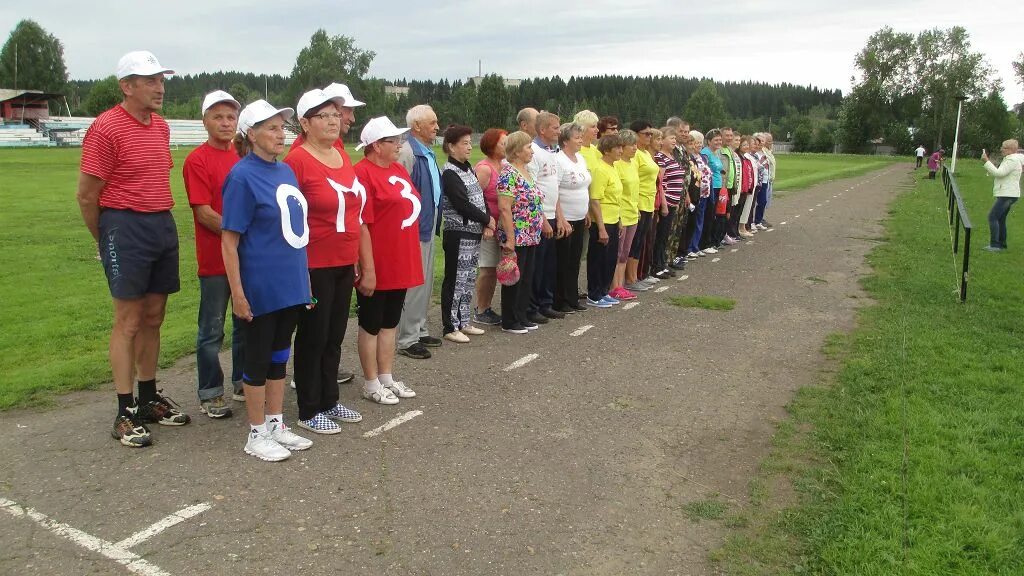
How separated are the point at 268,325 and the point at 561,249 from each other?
454 centimetres

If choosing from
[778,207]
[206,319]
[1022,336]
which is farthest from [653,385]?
[778,207]

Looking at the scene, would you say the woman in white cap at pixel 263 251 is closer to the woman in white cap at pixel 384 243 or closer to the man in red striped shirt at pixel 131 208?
the man in red striped shirt at pixel 131 208

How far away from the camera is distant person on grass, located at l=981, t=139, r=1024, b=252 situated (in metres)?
13.7

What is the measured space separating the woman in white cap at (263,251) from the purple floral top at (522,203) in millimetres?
3088

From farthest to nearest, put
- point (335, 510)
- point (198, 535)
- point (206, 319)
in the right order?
point (206, 319)
point (335, 510)
point (198, 535)

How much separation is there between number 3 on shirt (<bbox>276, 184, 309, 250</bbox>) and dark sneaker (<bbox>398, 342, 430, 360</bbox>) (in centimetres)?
246

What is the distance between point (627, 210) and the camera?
30.4 feet

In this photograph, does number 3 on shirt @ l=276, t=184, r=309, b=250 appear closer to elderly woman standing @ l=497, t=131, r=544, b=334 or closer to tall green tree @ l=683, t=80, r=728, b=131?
elderly woman standing @ l=497, t=131, r=544, b=334

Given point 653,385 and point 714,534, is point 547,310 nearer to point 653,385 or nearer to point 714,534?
point 653,385

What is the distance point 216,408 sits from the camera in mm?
5324

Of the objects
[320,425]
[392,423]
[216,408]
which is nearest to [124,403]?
[216,408]

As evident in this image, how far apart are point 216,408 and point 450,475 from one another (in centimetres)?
188

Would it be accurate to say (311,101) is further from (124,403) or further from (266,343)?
(124,403)

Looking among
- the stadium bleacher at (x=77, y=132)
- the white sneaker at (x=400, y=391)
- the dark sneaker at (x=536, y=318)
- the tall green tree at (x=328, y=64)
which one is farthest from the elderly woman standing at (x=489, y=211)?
the tall green tree at (x=328, y=64)
